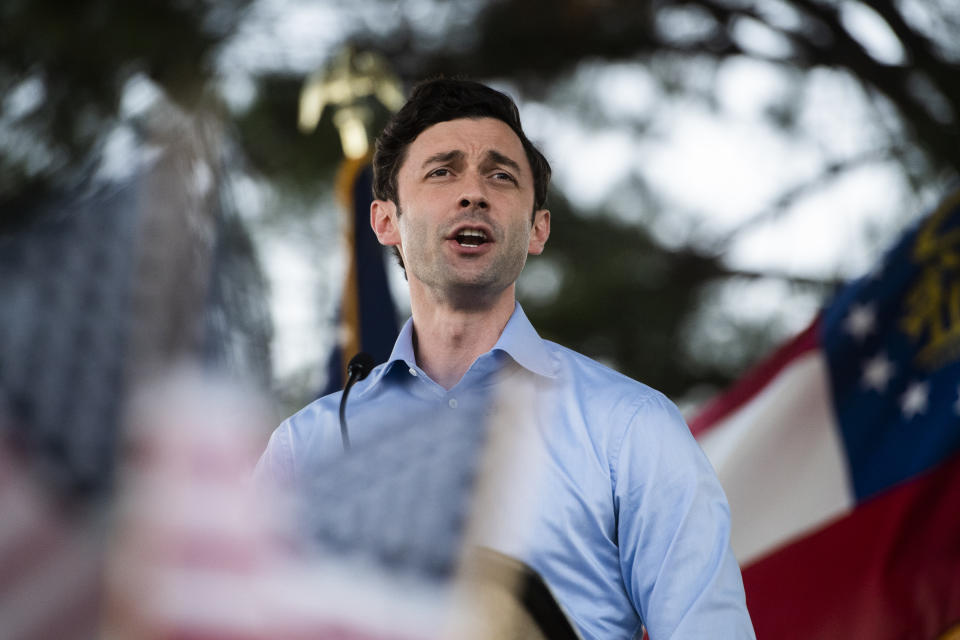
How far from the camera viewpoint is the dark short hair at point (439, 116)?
81 centimetres

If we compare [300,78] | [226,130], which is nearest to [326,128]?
[300,78]

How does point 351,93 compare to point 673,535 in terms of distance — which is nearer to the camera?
point 673,535

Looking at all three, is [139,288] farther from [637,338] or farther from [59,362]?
[637,338]

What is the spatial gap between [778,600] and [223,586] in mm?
1724

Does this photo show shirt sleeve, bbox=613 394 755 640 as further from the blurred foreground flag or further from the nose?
the blurred foreground flag

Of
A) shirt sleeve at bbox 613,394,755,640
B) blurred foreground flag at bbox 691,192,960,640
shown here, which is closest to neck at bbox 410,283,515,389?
shirt sleeve at bbox 613,394,755,640

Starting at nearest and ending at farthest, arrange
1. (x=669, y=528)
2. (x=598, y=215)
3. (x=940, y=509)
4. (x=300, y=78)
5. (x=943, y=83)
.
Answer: (x=669, y=528) → (x=940, y=509) → (x=943, y=83) → (x=300, y=78) → (x=598, y=215)

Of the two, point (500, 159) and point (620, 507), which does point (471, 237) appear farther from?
point (620, 507)

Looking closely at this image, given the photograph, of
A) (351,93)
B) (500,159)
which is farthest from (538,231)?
(351,93)

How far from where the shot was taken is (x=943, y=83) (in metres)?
2.55

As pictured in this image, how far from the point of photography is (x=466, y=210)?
771 millimetres

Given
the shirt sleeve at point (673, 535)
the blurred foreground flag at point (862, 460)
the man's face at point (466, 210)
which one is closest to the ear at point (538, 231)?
the man's face at point (466, 210)

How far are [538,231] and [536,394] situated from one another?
0.19 metres

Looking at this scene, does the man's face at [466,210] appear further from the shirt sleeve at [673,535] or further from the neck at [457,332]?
the shirt sleeve at [673,535]
